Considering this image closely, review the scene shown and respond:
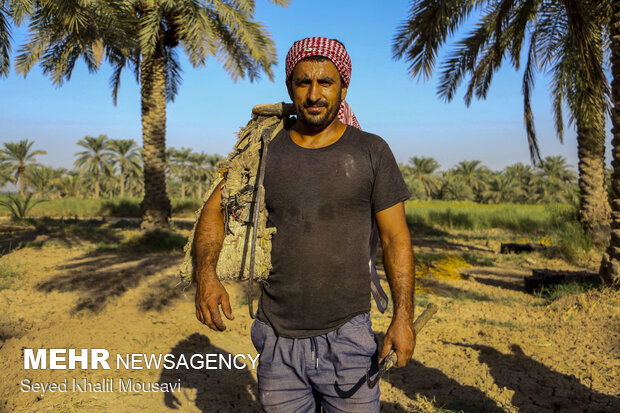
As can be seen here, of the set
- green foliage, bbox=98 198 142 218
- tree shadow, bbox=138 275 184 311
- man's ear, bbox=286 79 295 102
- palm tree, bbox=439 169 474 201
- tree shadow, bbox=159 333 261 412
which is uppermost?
palm tree, bbox=439 169 474 201

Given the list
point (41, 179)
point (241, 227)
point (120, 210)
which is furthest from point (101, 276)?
point (41, 179)

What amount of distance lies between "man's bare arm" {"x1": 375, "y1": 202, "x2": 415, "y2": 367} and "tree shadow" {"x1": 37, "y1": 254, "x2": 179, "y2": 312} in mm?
5633

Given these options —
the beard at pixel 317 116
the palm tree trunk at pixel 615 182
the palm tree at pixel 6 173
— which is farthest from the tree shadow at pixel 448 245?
the palm tree at pixel 6 173

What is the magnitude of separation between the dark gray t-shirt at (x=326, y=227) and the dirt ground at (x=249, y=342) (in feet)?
3.02

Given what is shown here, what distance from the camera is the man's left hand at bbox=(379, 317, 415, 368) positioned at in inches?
66.4

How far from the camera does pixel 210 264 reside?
1.81 metres

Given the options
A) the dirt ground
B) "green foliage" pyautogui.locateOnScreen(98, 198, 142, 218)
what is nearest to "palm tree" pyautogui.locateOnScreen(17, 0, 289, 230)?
the dirt ground

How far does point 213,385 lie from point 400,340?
3.12 metres

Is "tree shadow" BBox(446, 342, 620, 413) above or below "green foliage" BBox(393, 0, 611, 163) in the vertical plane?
below

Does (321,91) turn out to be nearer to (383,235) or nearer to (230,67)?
(383,235)

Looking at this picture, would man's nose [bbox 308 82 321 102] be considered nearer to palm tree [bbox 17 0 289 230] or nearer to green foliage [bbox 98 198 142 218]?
palm tree [bbox 17 0 289 230]

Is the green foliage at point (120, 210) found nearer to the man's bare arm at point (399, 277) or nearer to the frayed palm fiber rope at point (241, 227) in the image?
the frayed palm fiber rope at point (241, 227)

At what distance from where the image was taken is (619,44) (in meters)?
6.34

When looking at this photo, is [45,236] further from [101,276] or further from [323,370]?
[323,370]
